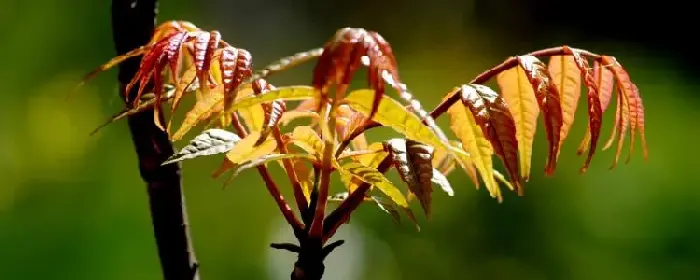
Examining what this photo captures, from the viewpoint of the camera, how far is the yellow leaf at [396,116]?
0.44 metres

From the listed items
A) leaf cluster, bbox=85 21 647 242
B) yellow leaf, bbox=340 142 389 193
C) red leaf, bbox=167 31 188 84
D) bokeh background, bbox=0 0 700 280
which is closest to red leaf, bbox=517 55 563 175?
leaf cluster, bbox=85 21 647 242

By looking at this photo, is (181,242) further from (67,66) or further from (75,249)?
(67,66)

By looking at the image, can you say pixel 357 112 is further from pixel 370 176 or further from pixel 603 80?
pixel 603 80

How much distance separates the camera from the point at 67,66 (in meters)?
1.87

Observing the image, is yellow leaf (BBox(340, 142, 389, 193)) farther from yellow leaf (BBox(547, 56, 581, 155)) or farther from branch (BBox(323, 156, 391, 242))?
yellow leaf (BBox(547, 56, 581, 155))

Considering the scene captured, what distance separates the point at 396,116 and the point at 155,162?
182mm

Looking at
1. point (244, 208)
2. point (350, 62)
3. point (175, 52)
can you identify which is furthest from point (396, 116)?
point (244, 208)

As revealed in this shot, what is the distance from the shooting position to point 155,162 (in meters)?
0.55

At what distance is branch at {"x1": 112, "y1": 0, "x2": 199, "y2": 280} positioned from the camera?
0.53 m

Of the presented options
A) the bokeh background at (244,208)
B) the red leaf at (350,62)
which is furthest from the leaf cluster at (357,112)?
the bokeh background at (244,208)

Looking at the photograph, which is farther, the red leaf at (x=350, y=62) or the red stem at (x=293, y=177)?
the red stem at (x=293, y=177)

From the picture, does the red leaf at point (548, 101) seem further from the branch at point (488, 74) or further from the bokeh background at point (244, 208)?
the bokeh background at point (244, 208)

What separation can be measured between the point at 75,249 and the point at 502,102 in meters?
1.40

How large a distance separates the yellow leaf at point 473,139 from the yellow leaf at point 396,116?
0.21ft
